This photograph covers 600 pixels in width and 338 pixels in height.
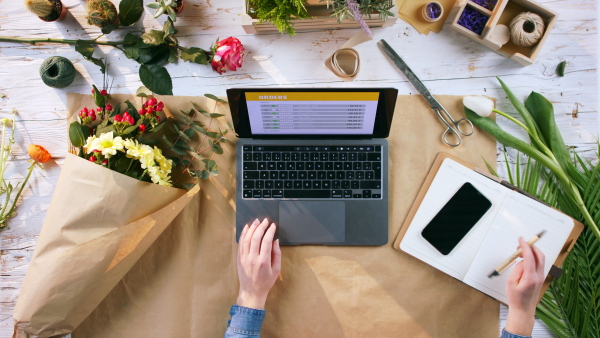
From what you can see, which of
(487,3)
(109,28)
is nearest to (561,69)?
(487,3)

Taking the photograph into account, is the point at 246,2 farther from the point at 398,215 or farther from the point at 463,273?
the point at 463,273

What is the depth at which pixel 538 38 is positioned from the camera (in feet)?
2.88

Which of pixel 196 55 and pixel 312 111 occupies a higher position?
pixel 196 55

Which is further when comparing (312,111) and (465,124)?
(465,124)

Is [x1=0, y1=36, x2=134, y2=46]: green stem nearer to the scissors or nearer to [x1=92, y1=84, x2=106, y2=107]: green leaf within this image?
[x1=92, y1=84, x2=106, y2=107]: green leaf

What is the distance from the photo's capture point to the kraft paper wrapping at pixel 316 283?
92 centimetres

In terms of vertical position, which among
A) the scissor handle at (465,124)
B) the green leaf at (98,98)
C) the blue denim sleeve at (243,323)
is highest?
the green leaf at (98,98)

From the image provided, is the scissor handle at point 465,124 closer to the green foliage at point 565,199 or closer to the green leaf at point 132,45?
the green foliage at point 565,199

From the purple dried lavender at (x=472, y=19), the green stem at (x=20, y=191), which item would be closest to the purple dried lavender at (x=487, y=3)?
the purple dried lavender at (x=472, y=19)

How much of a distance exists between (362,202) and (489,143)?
37 centimetres

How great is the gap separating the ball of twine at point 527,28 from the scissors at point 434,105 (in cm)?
22

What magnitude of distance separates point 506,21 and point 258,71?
2.10 ft

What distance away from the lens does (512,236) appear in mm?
916

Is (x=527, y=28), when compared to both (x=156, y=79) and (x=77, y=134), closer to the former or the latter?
(x=156, y=79)
